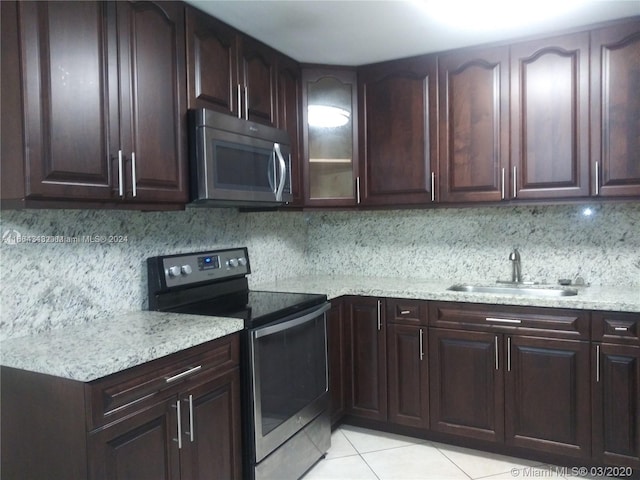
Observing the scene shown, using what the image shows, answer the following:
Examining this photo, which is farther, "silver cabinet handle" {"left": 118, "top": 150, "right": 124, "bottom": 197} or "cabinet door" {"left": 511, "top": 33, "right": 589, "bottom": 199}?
"cabinet door" {"left": 511, "top": 33, "right": 589, "bottom": 199}

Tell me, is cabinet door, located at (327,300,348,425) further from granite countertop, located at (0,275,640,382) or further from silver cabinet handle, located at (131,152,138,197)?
silver cabinet handle, located at (131,152,138,197)

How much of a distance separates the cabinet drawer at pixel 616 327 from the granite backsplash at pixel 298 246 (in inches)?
21.5

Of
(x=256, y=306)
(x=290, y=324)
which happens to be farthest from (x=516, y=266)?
(x=256, y=306)

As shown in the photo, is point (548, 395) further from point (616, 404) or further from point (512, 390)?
point (616, 404)

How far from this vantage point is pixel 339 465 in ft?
7.97

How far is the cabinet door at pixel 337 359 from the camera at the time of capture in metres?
2.66

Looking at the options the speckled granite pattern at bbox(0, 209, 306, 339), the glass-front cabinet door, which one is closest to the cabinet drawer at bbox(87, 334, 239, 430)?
the speckled granite pattern at bbox(0, 209, 306, 339)

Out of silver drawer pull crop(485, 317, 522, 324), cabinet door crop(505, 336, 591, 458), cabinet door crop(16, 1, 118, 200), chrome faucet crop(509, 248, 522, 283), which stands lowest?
cabinet door crop(505, 336, 591, 458)

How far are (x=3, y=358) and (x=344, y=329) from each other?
1.73 metres

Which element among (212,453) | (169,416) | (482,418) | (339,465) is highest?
(169,416)

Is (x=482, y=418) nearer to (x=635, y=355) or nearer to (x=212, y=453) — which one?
(x=635, y=355)

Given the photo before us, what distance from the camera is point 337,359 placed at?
8.91 feet

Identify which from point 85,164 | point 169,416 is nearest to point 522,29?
point 85,164

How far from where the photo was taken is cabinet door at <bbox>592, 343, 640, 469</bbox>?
7.00 feet
